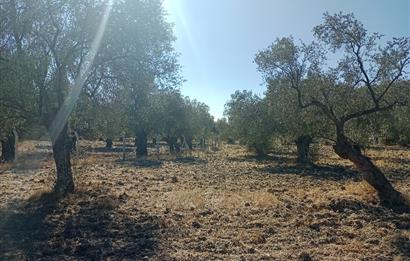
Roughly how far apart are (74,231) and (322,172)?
20.1 meters

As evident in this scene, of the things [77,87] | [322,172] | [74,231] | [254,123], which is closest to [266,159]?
[254,123]

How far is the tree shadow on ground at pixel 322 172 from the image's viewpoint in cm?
2573

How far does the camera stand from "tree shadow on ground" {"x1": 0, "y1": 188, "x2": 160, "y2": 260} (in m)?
9.61

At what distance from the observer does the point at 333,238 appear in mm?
10547

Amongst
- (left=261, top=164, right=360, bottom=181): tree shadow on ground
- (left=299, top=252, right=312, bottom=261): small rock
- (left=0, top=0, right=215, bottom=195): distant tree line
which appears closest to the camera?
(left=299, top=252, right=312, bottom=261): small rock

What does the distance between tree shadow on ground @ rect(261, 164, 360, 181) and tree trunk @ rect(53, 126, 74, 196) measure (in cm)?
1465

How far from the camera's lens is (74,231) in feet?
37.6

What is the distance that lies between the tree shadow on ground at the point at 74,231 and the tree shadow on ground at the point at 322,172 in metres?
14.4

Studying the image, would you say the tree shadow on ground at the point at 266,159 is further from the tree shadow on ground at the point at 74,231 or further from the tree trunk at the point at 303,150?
the tree shadow on ground at the point at 74,231

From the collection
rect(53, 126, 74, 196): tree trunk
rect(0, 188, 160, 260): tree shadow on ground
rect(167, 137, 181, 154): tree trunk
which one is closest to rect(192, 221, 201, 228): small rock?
rect(0, 188, 160, 260): tree shadow on ground

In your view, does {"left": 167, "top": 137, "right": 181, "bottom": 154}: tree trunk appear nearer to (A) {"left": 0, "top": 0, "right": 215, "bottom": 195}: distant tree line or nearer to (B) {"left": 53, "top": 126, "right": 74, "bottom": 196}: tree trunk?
(A) {"left": 0, "top": 0, "right": 215, "bottom": 195}: distant tree line

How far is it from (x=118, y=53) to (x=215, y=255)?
8.40 meters

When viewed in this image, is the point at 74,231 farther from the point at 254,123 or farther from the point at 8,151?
the point at 254,123

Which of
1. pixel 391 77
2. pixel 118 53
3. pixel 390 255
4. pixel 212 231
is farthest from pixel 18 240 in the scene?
pixel 391 77
